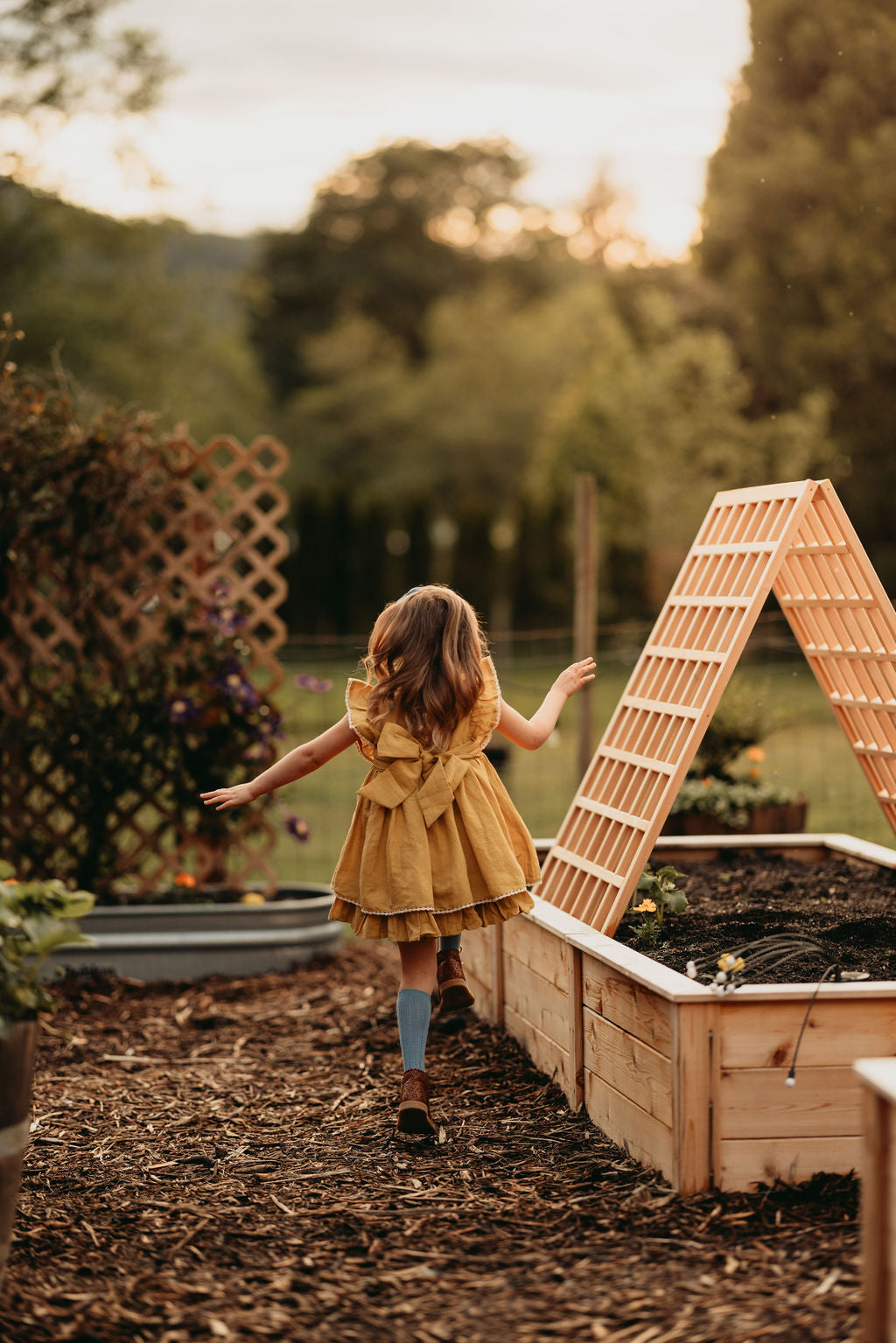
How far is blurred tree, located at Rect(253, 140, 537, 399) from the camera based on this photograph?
1362 inches

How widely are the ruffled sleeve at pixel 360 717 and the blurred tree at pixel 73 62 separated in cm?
1579

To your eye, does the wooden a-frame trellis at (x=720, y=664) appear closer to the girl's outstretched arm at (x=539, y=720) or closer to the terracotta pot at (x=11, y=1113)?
the girl's outstretched arm at (x=539, y=720)

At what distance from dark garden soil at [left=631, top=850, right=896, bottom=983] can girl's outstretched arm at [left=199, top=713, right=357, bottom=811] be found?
90cm

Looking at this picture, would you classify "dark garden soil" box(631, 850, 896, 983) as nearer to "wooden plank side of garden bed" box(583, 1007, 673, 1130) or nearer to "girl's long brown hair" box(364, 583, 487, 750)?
"wooden plank side of garden bed" box(583, 1007, 673, 1130)

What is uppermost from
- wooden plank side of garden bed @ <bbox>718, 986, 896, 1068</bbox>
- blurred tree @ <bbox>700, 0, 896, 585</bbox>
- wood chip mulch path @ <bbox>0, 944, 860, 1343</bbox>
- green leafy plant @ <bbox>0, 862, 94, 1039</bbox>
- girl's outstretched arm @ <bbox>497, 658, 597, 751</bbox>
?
blurred tree @ <bbox>700, 0, 896, 585</bbox>

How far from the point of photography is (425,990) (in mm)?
2982

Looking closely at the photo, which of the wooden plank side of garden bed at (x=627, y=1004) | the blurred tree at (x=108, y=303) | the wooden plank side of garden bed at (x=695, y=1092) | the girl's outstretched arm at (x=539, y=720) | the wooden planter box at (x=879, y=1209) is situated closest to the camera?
the wooden planter box at (x=879, y=1209)

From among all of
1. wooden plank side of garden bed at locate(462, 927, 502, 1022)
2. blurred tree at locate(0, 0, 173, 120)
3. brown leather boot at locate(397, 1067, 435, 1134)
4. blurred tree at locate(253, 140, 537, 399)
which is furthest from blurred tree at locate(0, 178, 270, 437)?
brown leather boot at locate(397, 1067, 435, 1134)

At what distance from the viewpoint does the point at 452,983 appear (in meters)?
3.16

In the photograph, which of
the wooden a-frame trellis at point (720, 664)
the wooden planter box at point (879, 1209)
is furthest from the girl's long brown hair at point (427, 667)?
the wooden planter box at point (879, 1209)

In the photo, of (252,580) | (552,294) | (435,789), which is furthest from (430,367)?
(435,789)

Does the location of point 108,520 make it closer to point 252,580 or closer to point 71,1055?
point 252,580

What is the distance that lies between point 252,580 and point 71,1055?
2027 millimetres

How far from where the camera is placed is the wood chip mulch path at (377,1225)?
2029mm
